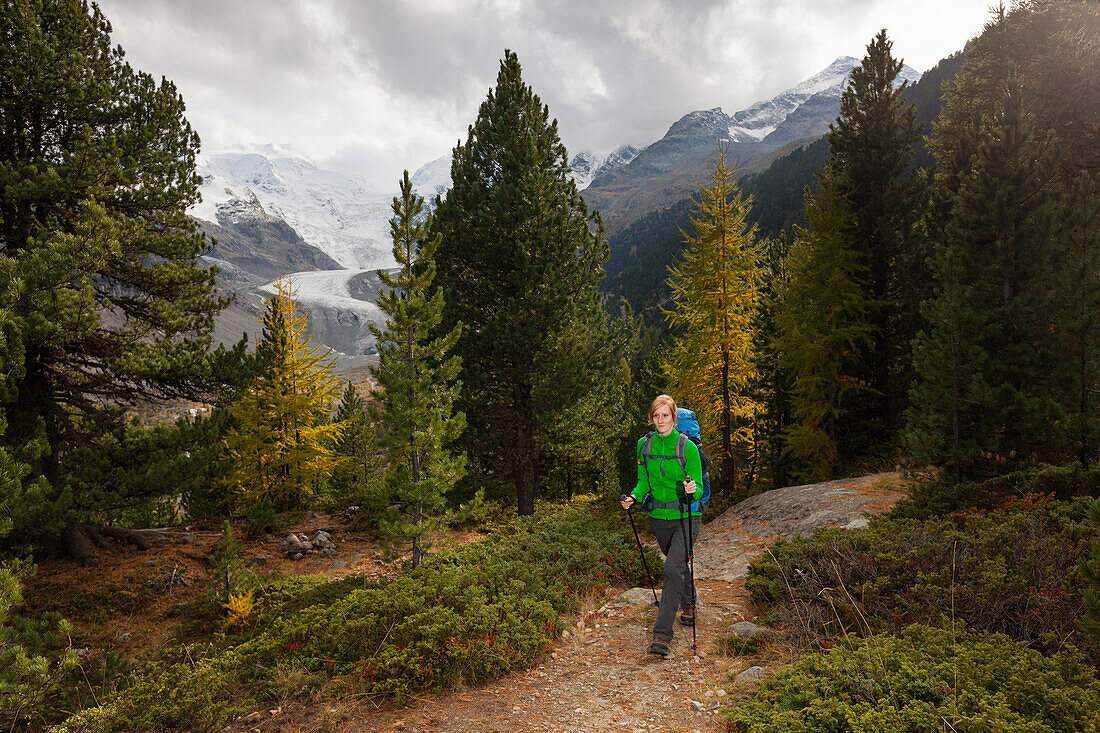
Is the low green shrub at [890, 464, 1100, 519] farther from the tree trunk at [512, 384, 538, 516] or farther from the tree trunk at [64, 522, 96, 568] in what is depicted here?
the tree trunk at [64, 522, 96, 568]

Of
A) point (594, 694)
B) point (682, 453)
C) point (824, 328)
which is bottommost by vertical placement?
point (594, 694)

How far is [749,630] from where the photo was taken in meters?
5.63

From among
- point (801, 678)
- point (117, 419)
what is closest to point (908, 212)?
point (801, 678)

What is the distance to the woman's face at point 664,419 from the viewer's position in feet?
18.9

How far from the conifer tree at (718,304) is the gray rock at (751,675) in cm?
1177

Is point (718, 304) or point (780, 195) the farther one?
point (780, 195)

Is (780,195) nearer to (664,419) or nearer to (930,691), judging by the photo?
(664,419)

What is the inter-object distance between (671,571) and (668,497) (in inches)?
33.5

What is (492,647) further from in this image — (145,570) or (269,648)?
(145,570)

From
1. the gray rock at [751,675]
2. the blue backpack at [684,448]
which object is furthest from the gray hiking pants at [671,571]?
the gray rock at [751,675]

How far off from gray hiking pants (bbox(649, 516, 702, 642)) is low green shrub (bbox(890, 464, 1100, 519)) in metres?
4.96

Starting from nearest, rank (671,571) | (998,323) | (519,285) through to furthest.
→ (671,571) < (998,323) < (519,285)

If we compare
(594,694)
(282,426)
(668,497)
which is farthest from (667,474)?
(282,426)

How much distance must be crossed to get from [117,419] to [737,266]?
1653 cm
